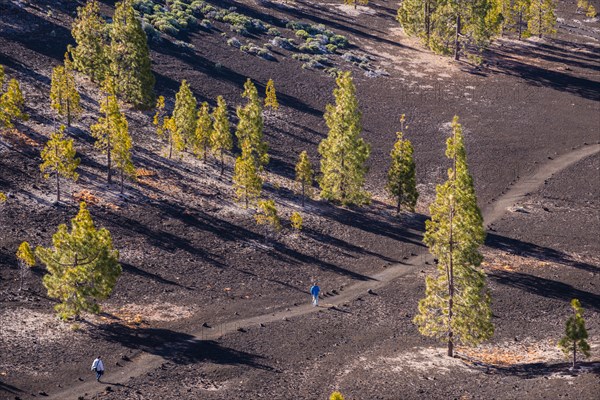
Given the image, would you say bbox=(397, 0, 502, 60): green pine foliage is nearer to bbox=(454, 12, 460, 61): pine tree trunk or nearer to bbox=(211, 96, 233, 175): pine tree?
bbox=(454, 12, 460, 61): pine tree trunk

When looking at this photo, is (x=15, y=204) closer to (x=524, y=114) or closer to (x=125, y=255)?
(x=125, y=255)

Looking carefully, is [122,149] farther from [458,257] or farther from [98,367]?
[458,257]

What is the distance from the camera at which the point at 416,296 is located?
6788cm

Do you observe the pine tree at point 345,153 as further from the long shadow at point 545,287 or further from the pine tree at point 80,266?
the pine tree at point 80,266

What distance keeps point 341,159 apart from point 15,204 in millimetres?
27686

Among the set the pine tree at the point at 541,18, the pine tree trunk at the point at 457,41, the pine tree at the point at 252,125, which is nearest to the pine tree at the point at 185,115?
the pine tree at the point at 252,125

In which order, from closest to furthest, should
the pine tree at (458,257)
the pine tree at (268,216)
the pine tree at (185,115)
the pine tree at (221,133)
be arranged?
the pine tree at (458,257), the pine tree at (268,216), the pine tree at (221,133), the pine tree at (185,115)

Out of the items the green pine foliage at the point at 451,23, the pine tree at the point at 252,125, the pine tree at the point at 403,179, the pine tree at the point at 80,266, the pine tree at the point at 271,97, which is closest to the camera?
the pine tree at the point at 80,266

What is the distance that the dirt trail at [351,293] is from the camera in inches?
2110

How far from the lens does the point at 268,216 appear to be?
2943 inches

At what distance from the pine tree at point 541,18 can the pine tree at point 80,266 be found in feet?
290

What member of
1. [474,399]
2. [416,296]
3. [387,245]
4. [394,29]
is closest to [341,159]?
[387,245]

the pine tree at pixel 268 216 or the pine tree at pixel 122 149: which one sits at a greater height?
the pine tree at pixel 122 149

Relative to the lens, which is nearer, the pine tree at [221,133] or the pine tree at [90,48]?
the pine tree at [221,133]
